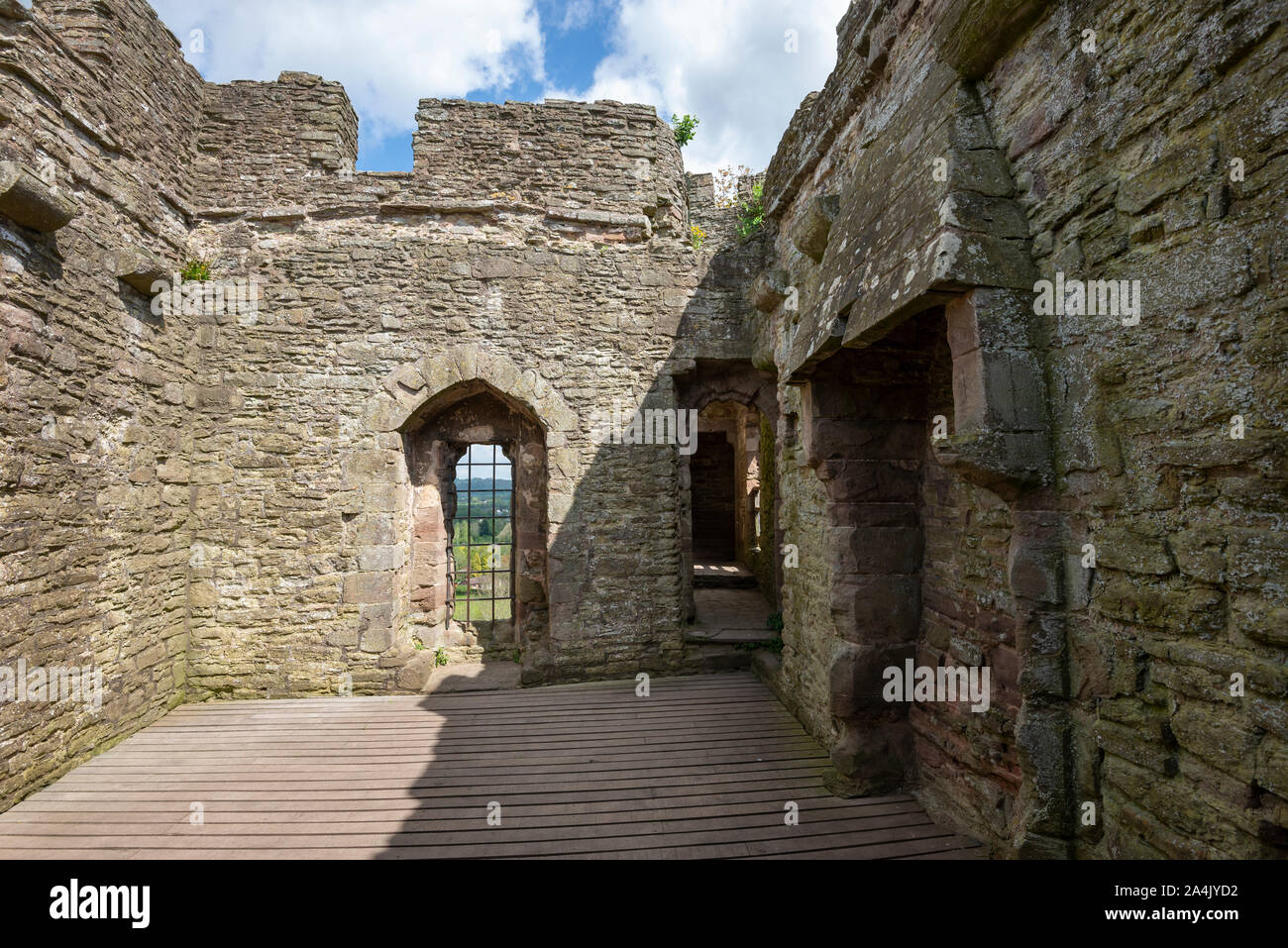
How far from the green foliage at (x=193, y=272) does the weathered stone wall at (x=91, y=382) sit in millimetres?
160

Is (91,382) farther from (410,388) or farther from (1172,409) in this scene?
(1172,409)

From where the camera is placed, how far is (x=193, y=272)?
5.78 m

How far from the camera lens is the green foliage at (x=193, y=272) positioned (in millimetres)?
5762

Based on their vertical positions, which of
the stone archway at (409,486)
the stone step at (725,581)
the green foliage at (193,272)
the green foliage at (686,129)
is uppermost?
the green foliage at (686,129)

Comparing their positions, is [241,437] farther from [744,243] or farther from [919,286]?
[919,286]

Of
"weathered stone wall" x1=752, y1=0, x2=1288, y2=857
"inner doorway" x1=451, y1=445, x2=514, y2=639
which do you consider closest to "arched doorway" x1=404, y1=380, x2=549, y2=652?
"inner doorway" x1=451, y1=445, x2=514, y2=639

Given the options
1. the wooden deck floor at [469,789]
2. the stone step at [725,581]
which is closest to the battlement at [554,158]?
the wooden deck floor at [469,789]

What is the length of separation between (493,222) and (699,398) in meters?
3.04

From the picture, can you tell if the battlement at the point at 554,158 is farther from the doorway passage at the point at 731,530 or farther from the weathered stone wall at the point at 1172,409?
the weathered stone wall at the point at 1172,409

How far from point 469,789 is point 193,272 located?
5.77m

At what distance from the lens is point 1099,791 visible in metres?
2.27

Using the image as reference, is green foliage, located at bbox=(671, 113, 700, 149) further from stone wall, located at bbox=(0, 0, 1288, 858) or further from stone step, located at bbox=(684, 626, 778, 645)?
stone step, located at bbox=(684, 626, 778, 645)

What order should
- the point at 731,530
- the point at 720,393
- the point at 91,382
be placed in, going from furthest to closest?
1. the point at 731,530
2. the point at 720,393
3. the point at 91,382

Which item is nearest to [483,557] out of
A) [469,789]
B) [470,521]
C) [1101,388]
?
[470,521]
